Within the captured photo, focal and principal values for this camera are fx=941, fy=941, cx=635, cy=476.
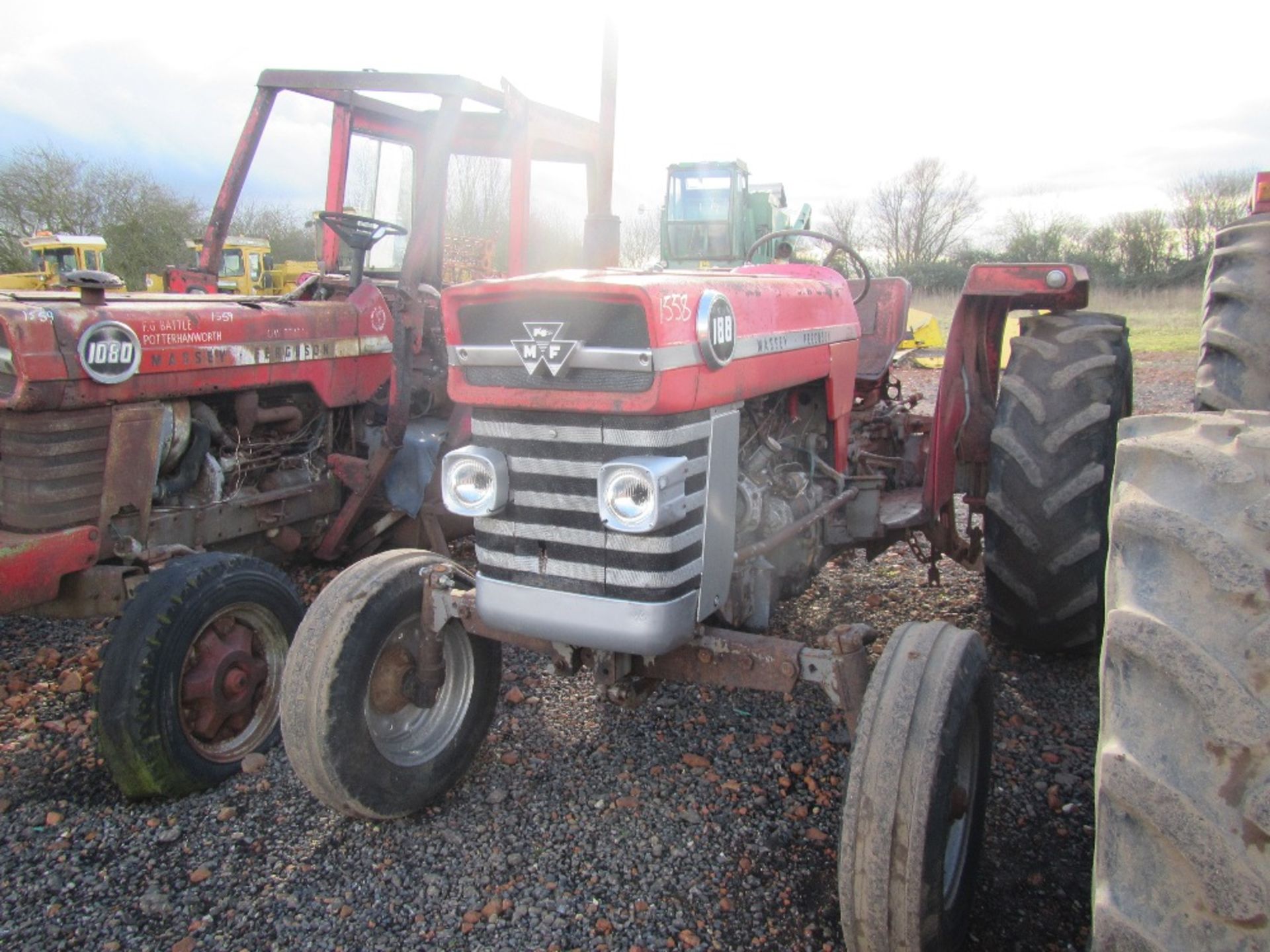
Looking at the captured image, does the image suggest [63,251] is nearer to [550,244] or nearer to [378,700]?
[550,244]

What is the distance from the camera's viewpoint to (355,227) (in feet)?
13.6

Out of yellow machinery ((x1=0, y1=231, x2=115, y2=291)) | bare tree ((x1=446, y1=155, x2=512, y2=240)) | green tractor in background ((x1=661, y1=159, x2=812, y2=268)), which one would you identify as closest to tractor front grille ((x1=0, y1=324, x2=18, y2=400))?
bare tree ((x1=446, y1=155, x2=512, y2=240))

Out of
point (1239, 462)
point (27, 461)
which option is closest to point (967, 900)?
point (1239, 462)

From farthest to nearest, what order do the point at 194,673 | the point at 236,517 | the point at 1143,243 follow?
the point at 1143,243, the point at 236,517, the point at 194,673

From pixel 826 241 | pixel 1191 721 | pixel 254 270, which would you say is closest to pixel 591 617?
pixel 1191 721

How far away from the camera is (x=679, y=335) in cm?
208

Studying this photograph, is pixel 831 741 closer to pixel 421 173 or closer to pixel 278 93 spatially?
pixel 421 173

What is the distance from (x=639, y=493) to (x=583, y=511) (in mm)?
194

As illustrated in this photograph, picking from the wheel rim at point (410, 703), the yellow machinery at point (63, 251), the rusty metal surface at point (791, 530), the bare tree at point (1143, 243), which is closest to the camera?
the rusty metal surface at point (791, 530)

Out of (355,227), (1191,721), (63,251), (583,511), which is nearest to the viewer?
(1191,721)

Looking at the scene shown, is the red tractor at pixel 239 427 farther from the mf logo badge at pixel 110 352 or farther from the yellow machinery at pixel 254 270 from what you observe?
the yellow machinery at pixel 254 270

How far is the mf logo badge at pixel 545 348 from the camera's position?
2078 millimetres

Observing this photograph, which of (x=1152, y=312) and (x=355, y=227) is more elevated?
(x=1152, y=312)

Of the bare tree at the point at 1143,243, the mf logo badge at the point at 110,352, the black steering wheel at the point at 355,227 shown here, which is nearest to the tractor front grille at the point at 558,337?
the mf logo badge at the point at 110,352
